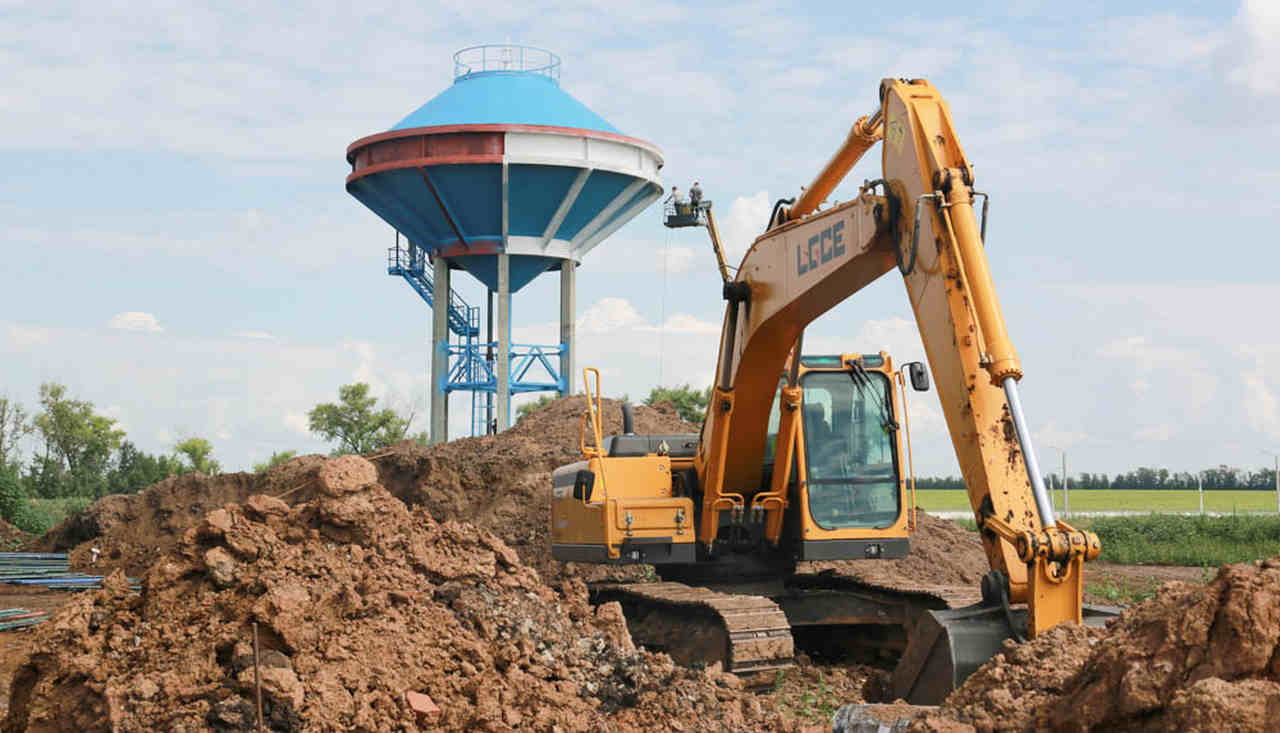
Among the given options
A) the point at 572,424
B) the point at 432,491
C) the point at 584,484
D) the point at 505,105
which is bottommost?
the point at 432,491

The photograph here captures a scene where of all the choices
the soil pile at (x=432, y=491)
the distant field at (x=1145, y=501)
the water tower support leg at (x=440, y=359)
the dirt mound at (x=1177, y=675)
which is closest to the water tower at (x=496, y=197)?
the water tower support leg at (x=440, y=359)

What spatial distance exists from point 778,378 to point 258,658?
4622 mm

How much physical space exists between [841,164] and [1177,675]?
525cm

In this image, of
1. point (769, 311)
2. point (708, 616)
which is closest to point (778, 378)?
point (769, 311)

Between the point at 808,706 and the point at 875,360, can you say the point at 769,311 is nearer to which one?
the point at 875,360

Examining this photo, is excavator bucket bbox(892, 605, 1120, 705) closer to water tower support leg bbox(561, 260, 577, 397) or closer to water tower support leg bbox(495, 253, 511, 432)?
water tower support leg bbox(495, 253, 511, 432)

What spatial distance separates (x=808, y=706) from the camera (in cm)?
893

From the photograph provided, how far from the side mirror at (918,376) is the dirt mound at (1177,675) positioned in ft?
15.0

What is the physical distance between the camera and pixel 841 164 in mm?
9086

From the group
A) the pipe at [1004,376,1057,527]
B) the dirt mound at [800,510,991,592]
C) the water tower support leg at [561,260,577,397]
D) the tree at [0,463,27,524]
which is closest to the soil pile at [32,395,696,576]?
the dirt mound at [800,510,991,592]

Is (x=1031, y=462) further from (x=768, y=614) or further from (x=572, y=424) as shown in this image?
(x=572, y=424)

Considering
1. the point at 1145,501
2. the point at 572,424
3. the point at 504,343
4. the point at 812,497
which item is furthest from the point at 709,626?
the point at 1145,501

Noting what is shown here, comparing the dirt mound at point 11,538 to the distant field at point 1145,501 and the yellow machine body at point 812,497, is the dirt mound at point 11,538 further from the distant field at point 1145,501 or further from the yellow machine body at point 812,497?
the distant field at point 1145,501

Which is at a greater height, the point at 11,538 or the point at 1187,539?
the point at 11,538
